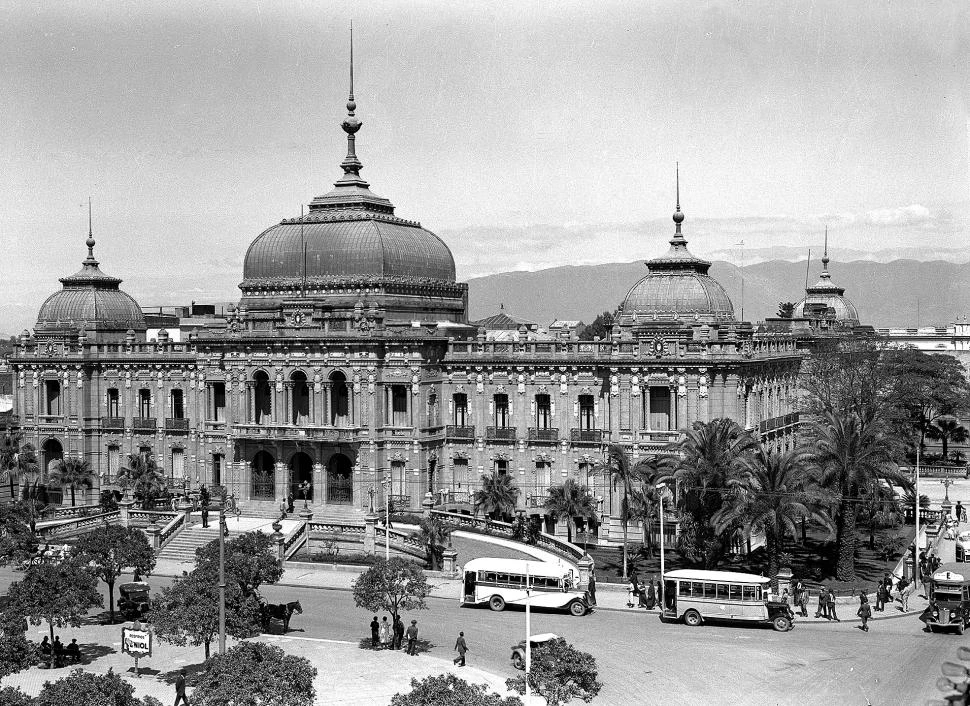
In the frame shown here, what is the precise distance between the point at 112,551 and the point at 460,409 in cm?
3216

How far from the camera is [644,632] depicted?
174ft


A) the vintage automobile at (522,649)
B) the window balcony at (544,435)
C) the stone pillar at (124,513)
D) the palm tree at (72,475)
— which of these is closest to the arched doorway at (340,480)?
the window balcony at (544,435)

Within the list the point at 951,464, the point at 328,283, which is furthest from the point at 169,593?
the point at 951,464

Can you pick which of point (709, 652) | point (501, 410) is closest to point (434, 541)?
point (501, 410)

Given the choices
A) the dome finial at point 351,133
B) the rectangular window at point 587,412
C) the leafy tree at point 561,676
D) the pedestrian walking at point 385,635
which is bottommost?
the pedestrian walking at point 385,635

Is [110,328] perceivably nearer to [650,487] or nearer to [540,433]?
[540,433]

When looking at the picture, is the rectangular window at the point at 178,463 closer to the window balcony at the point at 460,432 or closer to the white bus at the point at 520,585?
the window balcony at the point at 460,432

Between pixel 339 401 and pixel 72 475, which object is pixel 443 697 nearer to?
pixel 339 401

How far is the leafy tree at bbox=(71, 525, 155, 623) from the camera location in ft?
182

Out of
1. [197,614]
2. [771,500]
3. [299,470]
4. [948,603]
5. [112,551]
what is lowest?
[948,603]

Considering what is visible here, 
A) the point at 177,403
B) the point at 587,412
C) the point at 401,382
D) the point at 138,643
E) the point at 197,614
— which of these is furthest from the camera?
the point at 177,403

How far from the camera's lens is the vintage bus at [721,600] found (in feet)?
176

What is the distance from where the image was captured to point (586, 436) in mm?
79562

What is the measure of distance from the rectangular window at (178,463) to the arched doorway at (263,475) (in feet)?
30.6
